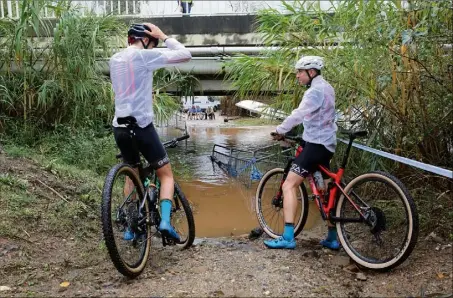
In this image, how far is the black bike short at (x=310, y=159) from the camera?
13.4 feet

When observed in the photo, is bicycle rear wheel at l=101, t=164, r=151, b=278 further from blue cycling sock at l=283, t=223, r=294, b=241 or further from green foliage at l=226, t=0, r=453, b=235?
green foliage at l=226, t=0, r=453, b=235

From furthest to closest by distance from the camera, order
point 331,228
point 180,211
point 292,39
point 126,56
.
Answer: point 292,39
point 180,211
point 331,228
point 126,56

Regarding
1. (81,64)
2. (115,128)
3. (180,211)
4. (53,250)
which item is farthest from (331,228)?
(81,64)

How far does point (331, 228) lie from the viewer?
423cm

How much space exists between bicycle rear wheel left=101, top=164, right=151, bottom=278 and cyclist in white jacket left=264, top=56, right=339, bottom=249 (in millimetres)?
1241

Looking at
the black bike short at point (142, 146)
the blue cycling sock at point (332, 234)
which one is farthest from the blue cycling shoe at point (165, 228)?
the blue cycling sock at point (332, 234)

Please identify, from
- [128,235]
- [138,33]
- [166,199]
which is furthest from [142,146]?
[138,33]

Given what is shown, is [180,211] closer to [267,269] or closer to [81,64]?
[267,269]

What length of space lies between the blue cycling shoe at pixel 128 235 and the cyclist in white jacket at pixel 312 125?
132 cm

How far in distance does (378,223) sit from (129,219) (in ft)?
6.54

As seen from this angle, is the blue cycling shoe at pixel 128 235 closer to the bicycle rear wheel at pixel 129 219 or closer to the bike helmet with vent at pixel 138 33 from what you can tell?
the bicycle rear wheel at pixel 129 219

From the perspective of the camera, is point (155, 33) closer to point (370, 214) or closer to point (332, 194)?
point (332, 194)

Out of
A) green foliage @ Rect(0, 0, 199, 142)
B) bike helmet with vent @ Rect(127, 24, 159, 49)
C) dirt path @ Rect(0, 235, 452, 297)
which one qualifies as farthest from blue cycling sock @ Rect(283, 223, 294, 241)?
green foliage @ Rect(0, 0, 199, 142)

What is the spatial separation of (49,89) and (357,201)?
5.57 meters
